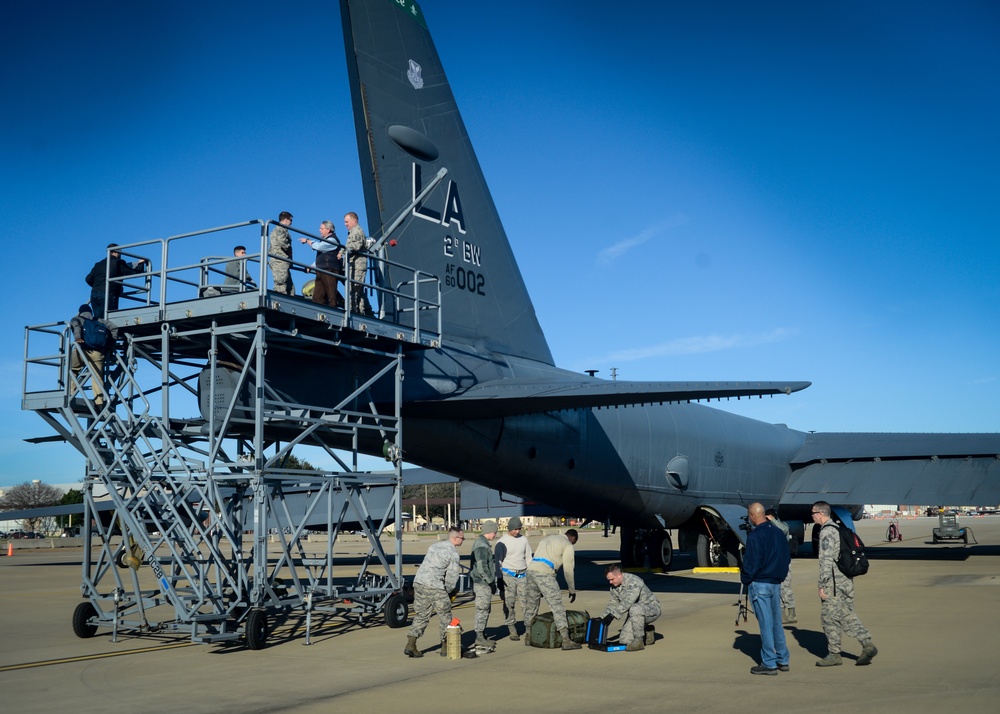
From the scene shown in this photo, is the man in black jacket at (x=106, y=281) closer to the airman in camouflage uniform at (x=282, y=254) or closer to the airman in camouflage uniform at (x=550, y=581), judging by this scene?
the airman in camouflage uniform at (x=282, y=254)

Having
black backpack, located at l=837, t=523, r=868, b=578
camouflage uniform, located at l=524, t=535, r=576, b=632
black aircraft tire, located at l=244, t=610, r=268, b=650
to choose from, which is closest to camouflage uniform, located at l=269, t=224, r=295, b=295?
black aircraft tire, located at l=244, t=610, r=268, b=650

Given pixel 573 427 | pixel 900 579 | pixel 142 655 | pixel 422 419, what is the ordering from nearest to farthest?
pixel 142 655
pixel 422 419
pixel 573 427
pixel 900 579

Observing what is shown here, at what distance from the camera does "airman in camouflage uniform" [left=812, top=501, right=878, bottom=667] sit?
9.26m

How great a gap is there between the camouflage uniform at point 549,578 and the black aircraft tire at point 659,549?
12010 millimetres

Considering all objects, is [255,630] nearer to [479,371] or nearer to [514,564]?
[514,564]

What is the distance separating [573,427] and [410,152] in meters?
6.67

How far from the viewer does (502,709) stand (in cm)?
762

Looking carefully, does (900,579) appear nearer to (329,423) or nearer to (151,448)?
(329,423)

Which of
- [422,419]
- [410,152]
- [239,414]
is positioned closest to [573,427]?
[422,419]

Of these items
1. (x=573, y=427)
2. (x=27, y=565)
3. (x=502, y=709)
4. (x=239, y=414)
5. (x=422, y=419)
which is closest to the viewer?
(x=502, y=709)

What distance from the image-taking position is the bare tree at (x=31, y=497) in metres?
105

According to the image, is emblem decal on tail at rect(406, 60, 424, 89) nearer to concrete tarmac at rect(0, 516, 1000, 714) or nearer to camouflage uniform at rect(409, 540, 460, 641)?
camouflage uniform at rect(409, 540, 460, 641)

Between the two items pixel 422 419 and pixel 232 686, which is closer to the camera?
pixel 232 686

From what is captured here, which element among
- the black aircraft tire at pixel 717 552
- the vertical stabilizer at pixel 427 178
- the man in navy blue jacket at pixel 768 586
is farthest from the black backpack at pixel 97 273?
the black aircraft tire at pixel 717 552
